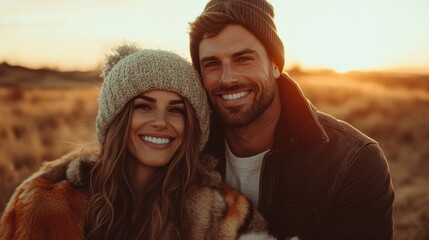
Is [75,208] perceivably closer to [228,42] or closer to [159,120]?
[159,120]

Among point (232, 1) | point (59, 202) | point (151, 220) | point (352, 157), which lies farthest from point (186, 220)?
point (232, 1)

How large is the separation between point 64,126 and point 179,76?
7873 mm

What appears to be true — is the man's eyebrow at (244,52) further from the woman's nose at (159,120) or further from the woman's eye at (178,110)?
the woman's nose at (159,120)

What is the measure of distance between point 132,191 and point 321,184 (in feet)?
4.56

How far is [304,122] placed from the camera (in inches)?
152

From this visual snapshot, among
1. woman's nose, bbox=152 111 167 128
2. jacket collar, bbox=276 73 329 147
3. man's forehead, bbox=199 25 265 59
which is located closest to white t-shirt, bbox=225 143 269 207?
jacket collar, bbox=276 73 329 147

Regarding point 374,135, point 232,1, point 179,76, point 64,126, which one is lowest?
point 374,135

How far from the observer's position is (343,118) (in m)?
12.4

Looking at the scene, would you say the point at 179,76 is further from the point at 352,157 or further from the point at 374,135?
the point at 374,135

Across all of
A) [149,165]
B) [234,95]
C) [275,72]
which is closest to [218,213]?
[149,165]

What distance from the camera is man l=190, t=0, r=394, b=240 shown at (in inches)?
147

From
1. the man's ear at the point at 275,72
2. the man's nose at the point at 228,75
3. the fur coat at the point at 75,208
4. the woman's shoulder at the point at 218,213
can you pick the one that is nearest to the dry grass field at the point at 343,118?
the fur coat at the point at 75,208

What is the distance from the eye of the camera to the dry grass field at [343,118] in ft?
21.8

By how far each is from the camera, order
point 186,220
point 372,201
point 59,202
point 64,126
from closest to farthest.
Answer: point 59,202 < point 186,220 < point 372,201 < point 64,126
